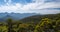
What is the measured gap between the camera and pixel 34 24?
1921mm

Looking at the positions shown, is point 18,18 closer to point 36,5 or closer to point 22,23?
point 22,23

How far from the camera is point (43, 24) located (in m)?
1.90

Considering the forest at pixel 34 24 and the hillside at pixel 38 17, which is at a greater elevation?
the hillside at pixel 38 17

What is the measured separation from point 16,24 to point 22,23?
0.08 metres

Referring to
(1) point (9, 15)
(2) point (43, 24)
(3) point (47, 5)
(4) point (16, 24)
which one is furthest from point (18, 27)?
(3) point (47, 5)

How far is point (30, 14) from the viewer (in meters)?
1.95

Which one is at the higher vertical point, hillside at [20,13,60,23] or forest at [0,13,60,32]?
hillside at [20,13,60,23]

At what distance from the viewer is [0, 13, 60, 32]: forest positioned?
74.6 inches

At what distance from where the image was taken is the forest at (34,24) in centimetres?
189

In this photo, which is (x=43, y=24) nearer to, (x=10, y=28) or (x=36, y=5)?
(x=36, y=5)

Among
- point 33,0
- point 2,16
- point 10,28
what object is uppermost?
point 33,0

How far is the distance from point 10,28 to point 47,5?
0.57 metres

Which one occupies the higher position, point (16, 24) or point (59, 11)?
point (59, 11)

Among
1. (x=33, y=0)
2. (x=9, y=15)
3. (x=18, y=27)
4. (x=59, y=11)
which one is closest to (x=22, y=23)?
(x=18, y=27)
